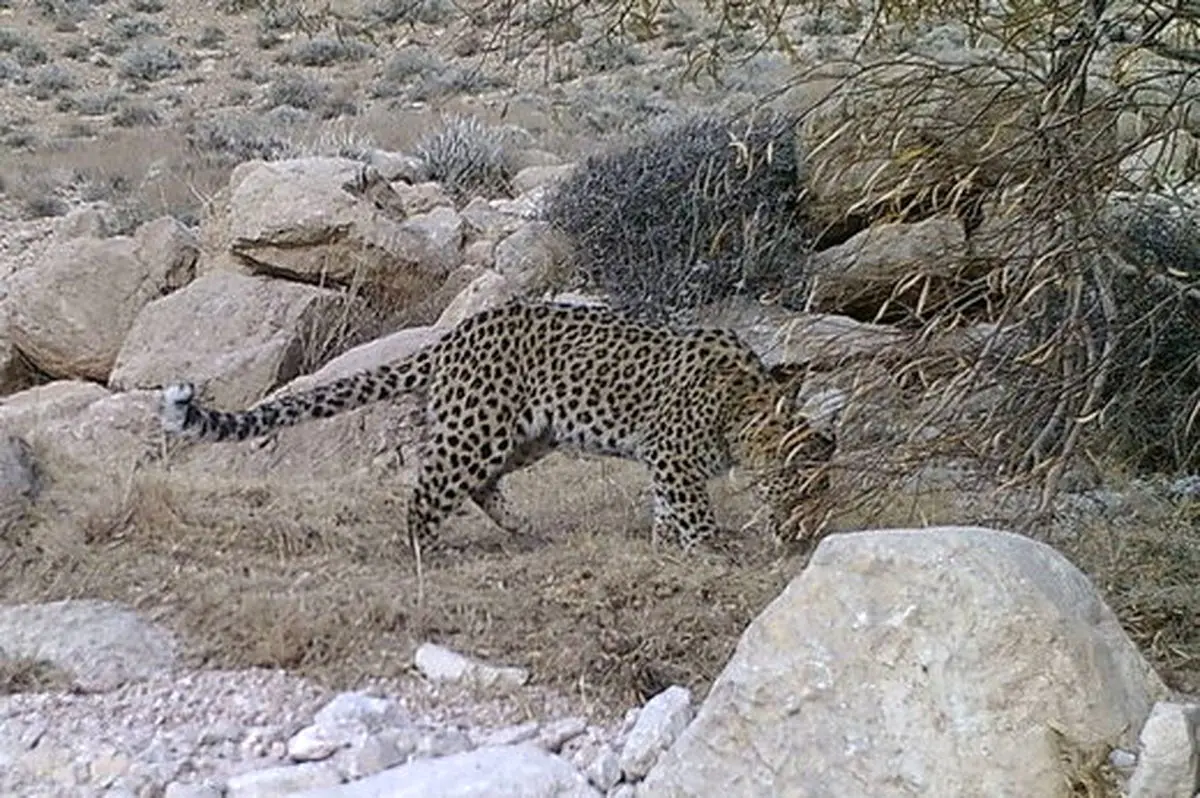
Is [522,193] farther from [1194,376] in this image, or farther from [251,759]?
[251,759]

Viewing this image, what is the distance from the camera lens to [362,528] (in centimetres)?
905

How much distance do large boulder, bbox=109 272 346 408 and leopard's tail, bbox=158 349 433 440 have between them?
4357mm

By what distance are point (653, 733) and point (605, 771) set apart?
0.57 ft

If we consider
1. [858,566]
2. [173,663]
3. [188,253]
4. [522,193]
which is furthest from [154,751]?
[522,193]

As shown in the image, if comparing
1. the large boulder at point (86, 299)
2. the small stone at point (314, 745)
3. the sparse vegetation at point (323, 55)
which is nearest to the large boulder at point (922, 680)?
the small stone at point (314, 745)

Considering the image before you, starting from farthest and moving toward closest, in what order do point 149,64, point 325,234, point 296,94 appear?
point 149,64 < point 296,94 < point 325,234

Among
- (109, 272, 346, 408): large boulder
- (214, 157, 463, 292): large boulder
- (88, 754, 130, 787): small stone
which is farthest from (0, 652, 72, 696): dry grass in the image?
(214, 157, 463, 292): large boulder

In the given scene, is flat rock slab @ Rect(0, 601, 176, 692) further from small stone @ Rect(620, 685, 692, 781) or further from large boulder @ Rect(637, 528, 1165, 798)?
large boulder @ Rect(637, 528, 1165, 798)

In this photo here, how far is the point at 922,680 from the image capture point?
15.6 ft

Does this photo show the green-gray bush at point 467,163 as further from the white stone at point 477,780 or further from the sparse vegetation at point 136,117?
the white stone at point 477,780

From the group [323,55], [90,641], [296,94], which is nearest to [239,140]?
[296,94]

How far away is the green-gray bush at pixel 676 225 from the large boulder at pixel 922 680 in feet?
26.3

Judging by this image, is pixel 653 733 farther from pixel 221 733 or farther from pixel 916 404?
pixel 916 404

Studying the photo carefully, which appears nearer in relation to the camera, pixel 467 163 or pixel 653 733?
pixel 653 733
